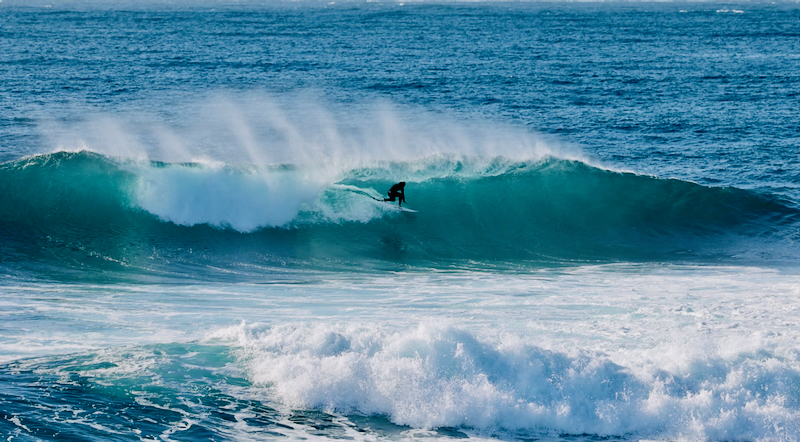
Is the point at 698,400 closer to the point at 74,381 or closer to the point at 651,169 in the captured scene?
the point at 74,381

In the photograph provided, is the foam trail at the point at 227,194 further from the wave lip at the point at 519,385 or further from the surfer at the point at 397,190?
the wave lip at the point at 519,385

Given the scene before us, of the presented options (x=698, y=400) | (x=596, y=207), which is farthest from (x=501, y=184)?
(x=698, y=400)

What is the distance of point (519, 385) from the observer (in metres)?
9.55

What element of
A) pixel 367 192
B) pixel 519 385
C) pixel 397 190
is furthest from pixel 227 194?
pixel 519 385

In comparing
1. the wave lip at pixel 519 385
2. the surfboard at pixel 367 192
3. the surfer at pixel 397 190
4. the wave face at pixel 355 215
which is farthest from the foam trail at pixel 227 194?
the wave lip at pixel 519 385

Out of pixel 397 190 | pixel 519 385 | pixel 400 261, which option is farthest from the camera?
pixel 397 190

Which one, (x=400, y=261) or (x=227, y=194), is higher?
(x=227, y=194)

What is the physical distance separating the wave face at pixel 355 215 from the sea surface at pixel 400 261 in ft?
0.23

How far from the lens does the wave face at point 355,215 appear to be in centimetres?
1631

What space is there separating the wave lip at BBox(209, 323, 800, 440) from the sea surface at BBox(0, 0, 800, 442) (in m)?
0.03

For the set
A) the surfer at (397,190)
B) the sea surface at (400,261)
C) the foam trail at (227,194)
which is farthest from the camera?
the foam trail at (227,194)

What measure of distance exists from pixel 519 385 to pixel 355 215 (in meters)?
9.07

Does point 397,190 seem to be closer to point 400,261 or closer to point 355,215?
point 355,215

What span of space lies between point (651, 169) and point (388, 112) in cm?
1260
